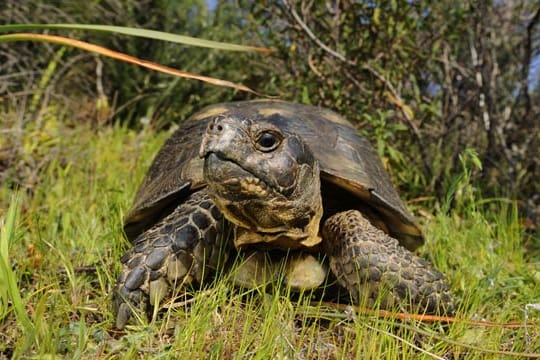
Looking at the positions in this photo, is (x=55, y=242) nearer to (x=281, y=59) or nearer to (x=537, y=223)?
(x=281, y=59)

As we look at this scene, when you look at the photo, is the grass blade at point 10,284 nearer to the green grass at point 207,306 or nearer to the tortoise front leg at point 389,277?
the green grass at point 207,306

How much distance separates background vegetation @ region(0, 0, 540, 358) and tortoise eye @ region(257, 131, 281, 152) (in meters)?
0.44

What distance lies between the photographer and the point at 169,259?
63.9 inches

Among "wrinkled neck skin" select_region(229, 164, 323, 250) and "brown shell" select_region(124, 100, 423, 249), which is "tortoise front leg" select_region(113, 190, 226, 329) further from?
"brown shell" select_region(124, 100, 423, 249)

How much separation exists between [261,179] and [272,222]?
18cm

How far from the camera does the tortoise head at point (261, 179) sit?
1430mm

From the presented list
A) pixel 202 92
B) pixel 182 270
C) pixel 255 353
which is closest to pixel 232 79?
pixel 202 92

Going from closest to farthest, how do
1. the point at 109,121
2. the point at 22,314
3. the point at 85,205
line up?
the point at 22,314, the point at 85,205, the point at 109,121

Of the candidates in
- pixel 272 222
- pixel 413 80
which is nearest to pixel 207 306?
pixel 272 222

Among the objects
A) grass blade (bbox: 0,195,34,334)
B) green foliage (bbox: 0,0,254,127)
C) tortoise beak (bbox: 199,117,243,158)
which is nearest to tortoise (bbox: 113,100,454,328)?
tortoise beak (bbox: 199,117,243,158)

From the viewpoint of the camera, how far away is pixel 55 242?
6.93ft

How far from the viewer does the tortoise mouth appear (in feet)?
4.68

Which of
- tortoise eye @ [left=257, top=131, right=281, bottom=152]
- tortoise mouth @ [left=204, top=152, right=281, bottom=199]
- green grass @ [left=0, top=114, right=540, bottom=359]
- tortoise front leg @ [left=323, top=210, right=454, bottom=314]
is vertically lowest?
green grass @ [left=0, top=114, right=540, bottom=359]

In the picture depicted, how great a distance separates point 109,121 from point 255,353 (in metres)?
3.62
